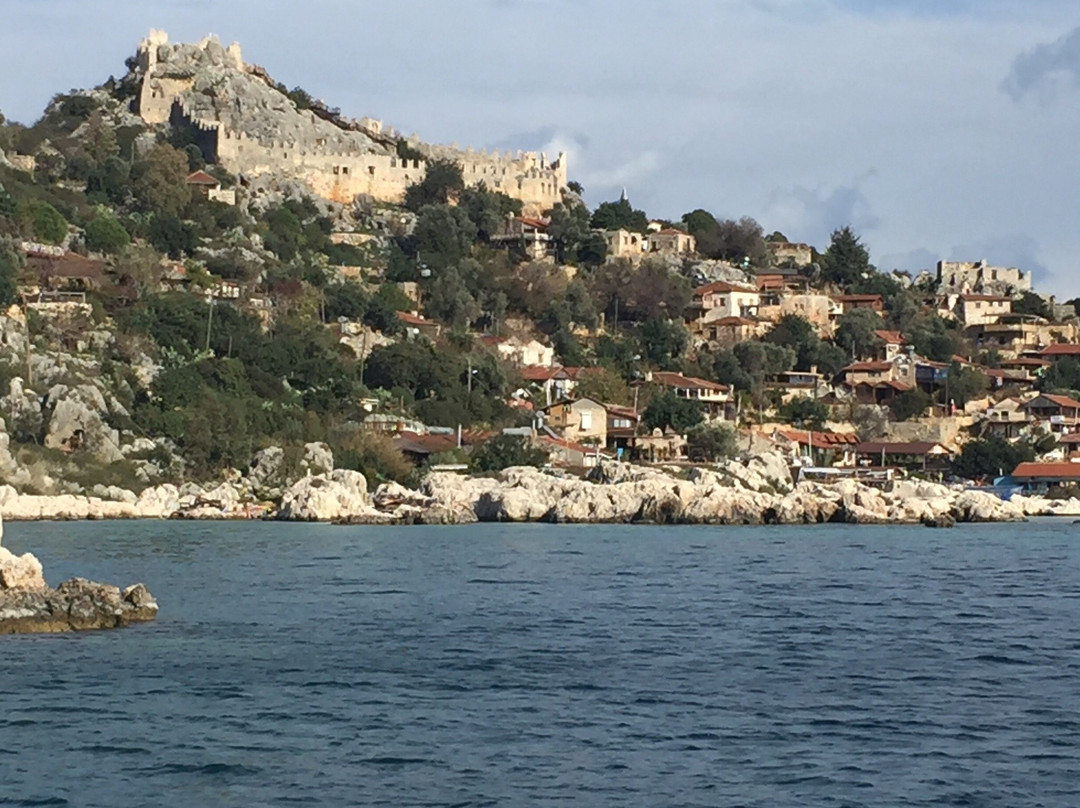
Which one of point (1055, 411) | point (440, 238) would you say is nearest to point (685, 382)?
point (1055, 411)

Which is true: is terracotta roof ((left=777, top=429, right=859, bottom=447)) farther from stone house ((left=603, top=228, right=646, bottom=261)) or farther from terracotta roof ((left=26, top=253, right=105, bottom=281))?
terracotta roof ((left=26, top=253, right=105, bottom=281))

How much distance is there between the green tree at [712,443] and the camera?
58.2 m

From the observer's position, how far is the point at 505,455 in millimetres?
51875

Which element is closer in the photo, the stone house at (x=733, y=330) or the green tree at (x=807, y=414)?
the green tree at (x=807, y=414)

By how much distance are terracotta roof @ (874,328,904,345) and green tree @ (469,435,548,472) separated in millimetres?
28068

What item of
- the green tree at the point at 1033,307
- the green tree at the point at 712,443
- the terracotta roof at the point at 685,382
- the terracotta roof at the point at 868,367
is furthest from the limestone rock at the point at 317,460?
the green tree at the point at 1033,307

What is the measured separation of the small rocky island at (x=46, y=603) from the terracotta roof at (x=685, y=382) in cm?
4636

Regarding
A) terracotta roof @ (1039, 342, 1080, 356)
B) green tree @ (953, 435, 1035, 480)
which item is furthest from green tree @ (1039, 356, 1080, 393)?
green tree @ (953, 435, 1035, 480)

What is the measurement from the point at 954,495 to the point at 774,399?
20.0 meters

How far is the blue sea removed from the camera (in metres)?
13.3

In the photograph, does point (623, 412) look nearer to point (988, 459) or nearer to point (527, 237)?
point (988, 459)

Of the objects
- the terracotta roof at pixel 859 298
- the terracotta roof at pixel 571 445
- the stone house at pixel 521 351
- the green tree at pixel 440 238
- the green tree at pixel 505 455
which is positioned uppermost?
the green tree at pixel 440 238

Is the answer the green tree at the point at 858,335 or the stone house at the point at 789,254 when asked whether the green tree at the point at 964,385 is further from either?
the stone house at the point at 789,254

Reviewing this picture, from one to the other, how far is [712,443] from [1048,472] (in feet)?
37.1
